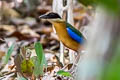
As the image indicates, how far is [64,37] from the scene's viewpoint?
3.01 meters

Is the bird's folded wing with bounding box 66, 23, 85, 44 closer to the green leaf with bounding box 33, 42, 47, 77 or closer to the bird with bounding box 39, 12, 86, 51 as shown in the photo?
the bird with bounding box 39, 12, 86, 51

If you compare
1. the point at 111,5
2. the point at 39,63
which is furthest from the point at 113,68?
the point at 39,63

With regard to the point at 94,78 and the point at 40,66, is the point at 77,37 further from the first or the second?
the point at 94,78

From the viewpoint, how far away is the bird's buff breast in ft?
9.79

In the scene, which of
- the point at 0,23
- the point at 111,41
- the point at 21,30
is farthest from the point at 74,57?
the point at 0,23

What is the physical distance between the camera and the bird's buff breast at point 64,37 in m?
2.98

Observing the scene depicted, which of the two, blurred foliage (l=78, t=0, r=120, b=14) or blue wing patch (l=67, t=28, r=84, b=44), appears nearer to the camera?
blurred foliage (l=78, t=0, r=120, b=14)

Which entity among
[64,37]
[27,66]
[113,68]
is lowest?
[27,66]

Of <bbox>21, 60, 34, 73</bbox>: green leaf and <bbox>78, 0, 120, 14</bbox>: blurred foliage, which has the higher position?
<bbox>78, 0, 120, 14</bbox>: blurred foliage

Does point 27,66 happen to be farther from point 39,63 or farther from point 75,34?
point 75,34

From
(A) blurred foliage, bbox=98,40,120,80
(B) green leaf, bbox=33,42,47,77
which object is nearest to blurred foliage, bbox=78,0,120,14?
(A) blurred foliage, bbox=98,40,120,80

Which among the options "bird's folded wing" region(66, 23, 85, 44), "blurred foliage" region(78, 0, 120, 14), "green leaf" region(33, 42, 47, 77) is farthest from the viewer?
"bird's folded wing" region(66, 23, 85, 44)

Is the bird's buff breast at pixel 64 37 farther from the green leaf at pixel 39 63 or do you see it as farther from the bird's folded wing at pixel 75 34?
the green leaf at pixel 39 63

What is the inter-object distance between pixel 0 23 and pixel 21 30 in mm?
753
